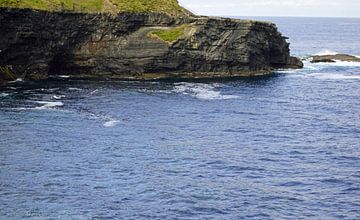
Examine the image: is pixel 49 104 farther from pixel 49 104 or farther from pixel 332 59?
pixel 332 59

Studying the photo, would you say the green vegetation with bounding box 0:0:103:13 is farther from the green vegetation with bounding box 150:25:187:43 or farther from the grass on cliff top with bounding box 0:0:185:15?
the green vegetation with bounding box 150:25:187:43

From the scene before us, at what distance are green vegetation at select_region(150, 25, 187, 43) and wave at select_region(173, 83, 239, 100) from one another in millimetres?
12556

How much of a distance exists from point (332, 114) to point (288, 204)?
44.6 metres

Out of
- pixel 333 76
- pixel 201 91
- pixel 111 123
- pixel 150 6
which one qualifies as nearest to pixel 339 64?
pixel 333 76

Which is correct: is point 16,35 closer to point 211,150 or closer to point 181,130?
point 181,130

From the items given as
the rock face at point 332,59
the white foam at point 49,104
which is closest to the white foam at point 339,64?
the rock face at point 332,59

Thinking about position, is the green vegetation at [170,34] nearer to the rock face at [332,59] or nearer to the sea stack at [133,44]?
the sea stack at [133,44]

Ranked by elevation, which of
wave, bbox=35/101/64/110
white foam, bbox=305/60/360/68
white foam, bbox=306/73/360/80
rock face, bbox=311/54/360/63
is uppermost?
rock face, bbox=311/54/360/63

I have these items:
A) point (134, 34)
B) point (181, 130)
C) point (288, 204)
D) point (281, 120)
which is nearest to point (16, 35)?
point (134, 34)

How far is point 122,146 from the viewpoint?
72938mm

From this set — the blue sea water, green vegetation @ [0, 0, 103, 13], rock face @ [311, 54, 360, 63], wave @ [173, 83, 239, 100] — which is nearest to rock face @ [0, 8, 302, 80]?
green vegetation @ [0, 0, 103, 13]

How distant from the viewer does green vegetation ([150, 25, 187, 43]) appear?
424 ft

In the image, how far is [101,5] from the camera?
133250 mm

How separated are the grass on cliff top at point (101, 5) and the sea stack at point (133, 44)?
0.84ft
